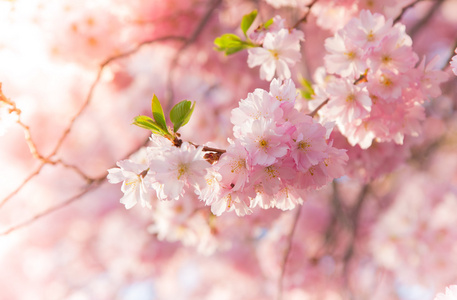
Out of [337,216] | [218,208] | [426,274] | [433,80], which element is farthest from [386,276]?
[218,208]

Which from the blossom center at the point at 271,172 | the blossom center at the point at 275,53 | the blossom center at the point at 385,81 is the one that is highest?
the blossom center at the point at 275,53

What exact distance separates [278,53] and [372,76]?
0.19m

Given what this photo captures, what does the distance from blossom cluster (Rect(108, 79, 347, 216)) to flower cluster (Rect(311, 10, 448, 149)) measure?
149mm

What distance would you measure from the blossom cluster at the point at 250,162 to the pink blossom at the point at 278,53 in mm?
187

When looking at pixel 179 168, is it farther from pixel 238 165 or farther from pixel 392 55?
pixel 392 55

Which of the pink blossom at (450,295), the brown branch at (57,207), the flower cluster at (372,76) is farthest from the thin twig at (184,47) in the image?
the pink blossom at (450,295)

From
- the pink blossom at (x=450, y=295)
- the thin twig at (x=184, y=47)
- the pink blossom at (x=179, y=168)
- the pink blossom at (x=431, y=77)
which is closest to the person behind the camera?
the pink blossom at (x=179, y=168)

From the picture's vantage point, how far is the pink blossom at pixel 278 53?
811 mm

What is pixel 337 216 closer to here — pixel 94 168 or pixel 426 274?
pixel 426 274

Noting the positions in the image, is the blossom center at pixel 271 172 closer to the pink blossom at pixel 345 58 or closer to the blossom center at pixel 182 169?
the blossom center at pixel 182 169

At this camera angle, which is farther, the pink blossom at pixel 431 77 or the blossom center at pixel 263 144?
the pink blossom at pixel 431 77

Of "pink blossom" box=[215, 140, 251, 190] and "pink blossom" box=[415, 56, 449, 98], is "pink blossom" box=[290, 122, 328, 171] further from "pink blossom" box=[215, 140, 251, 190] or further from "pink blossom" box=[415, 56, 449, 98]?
"pink blossom" box=[415, 56, 449, 98]

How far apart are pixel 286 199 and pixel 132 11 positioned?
100 centimetres

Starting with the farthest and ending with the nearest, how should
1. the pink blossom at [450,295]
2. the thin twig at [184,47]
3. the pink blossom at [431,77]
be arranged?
the thin twig at [184,47] → the pink blossom at [431,77] → the pink blossom at [450,295]
